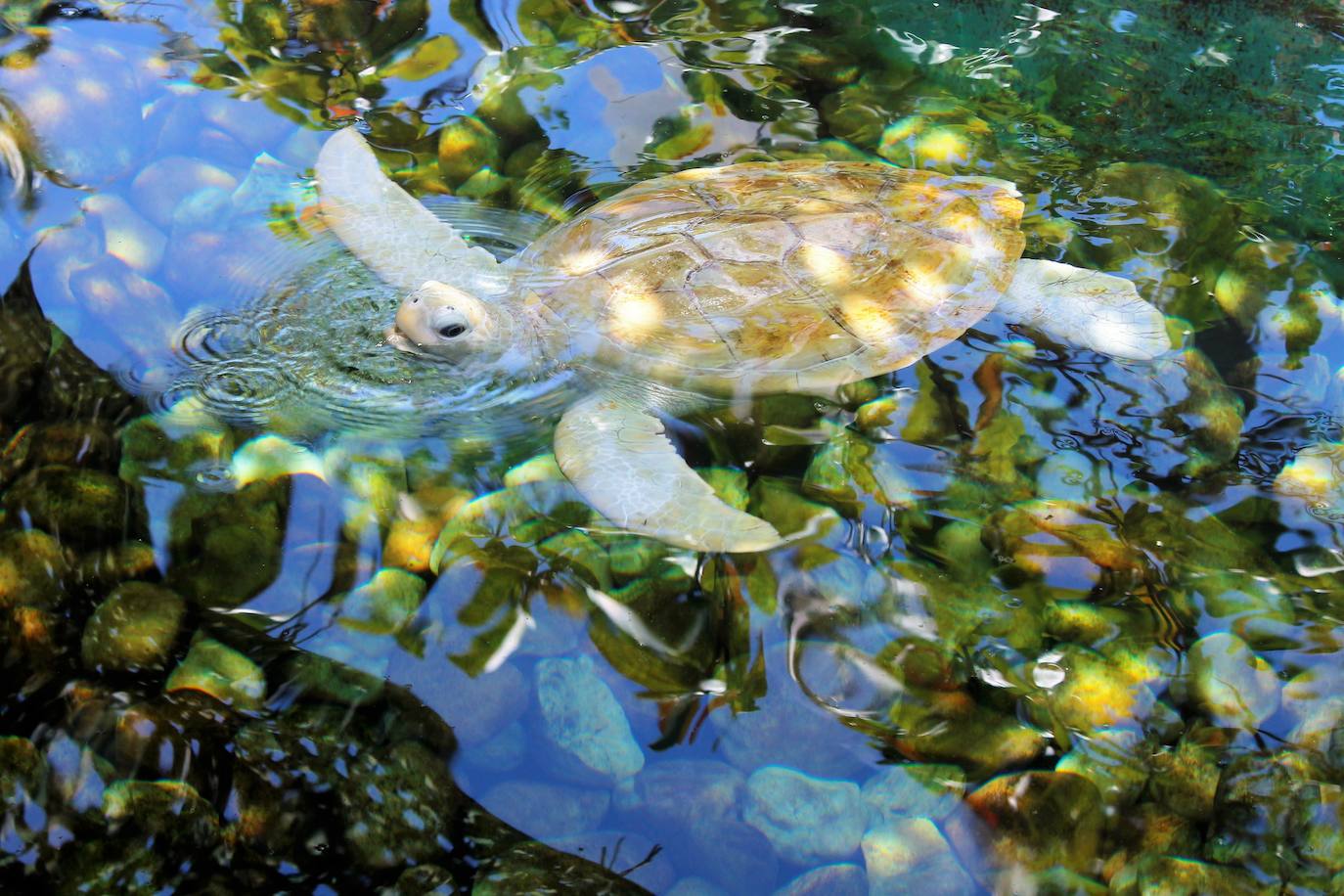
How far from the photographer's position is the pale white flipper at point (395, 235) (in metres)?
3.71

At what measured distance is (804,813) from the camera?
2324mm

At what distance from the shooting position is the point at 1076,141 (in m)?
4.21

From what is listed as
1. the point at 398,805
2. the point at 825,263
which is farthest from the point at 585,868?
the point at 825,263

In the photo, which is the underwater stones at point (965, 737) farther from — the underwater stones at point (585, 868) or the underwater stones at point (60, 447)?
the underwater stones at point (60, 447)

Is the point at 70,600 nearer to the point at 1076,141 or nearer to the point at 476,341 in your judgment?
the point at 476,341

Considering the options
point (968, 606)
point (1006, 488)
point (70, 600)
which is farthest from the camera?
point (1006, 488)

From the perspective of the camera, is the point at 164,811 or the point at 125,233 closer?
the point at 164,811

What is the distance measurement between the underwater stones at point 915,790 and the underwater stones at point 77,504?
2192 mm

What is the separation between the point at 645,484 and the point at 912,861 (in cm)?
130

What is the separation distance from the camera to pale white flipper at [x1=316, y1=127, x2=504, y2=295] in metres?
3.71

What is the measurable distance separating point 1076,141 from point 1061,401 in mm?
1650

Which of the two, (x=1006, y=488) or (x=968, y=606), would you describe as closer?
(x=968, y=606)

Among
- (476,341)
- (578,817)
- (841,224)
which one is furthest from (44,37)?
(578,817)

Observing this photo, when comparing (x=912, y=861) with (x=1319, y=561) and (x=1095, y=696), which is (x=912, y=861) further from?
(x=1319, y=561)
